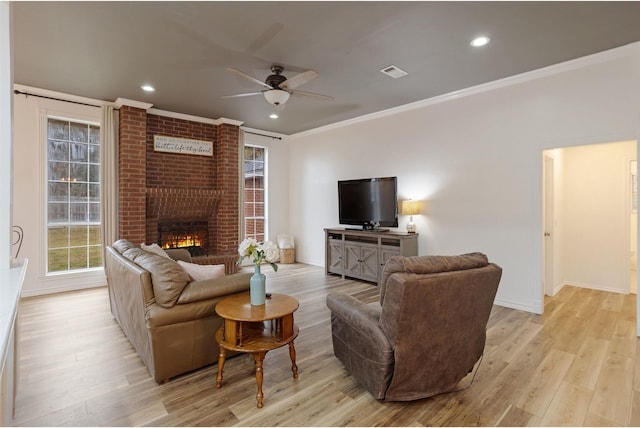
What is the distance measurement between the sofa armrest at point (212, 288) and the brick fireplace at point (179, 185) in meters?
3.01

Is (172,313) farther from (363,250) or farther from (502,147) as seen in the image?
(502,147)

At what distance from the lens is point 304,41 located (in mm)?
3064

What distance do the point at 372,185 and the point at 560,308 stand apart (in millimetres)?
3079

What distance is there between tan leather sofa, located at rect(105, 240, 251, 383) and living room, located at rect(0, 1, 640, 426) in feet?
10.7

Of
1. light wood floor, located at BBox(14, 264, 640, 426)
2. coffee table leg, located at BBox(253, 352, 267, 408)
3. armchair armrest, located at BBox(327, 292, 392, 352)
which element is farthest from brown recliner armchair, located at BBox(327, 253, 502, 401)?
coffee table leg, located at BBox(253, 352, 267, 408)

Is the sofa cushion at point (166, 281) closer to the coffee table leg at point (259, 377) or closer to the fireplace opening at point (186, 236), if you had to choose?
the coffee table leg at point (259, 377)

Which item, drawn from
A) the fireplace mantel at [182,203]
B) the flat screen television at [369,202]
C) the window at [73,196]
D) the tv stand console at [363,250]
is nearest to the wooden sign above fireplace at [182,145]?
the fireplace mantel at [182,203]

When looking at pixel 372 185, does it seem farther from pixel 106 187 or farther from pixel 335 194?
pixel 106 187

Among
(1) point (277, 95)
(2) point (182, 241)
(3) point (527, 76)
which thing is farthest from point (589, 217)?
(2) point (182, 241)

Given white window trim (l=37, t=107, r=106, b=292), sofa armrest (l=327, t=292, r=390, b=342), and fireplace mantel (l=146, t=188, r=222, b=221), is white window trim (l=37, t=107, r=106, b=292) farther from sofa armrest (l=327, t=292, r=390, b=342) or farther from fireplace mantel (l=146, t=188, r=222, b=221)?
sofa armrest (l=327, t=292, r=390, b=342)

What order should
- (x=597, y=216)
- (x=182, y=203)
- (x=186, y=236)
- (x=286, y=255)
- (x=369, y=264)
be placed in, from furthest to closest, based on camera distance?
(x=286, y=255), (x=186, y=236), (x=182, y=203), (x=369, y=264), (x=597, y=216)

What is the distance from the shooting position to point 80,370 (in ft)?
8.10

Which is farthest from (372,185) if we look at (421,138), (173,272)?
(173,272)

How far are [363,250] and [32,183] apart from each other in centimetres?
502
